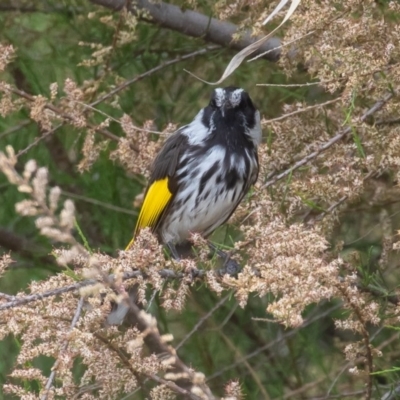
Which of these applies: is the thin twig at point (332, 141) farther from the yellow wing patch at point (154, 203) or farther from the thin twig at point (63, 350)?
the yellow wing patch at point (154, 203)

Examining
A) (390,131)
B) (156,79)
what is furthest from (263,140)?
(390,131)

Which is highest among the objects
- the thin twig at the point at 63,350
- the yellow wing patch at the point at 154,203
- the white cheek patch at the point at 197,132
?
the white cheek patch at the point at 197,132

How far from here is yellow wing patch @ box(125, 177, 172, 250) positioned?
3441 millimetres

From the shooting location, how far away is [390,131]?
105 inches

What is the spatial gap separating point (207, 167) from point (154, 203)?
228mm

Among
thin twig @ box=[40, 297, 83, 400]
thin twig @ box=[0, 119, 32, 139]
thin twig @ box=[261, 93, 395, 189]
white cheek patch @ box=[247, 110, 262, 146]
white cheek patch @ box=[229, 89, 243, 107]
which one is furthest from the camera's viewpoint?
thin twig @ box=[0, 119, 32, 139]

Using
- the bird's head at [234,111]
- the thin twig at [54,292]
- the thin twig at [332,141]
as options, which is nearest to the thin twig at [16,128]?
the bird's head at [234,111]

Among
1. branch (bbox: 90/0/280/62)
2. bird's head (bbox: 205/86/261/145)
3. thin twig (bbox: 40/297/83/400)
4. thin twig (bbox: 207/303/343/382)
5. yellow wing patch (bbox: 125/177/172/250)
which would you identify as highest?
branch (bbox: 90/0/280/62)

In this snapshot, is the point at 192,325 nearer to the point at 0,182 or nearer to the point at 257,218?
the point at 0,182

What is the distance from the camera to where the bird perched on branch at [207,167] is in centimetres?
348

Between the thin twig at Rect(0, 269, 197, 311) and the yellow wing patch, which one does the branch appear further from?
the thin twig at Rect(0, 269, 197, 311)

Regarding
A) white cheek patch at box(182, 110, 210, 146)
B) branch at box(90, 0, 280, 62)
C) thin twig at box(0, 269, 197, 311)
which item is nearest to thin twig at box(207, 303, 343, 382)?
white cheek patch at box(182, 110, 210, 146)

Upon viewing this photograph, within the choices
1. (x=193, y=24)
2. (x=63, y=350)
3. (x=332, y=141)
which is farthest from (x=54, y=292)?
(x=193, y=24)

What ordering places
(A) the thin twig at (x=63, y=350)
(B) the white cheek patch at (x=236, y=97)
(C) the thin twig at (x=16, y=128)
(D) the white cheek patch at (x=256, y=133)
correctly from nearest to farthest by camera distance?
1. (A) the thin twig at (x=63, y=350)
2. (B) the white cheek patch at (x=236, y=97)
3. (D) the white cheek patch at (x=256, y=133)
4. (C) the thin twig at (x=16, y=128)
